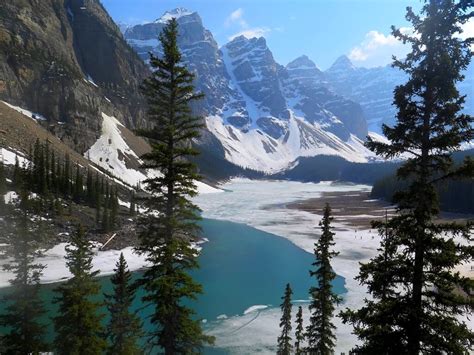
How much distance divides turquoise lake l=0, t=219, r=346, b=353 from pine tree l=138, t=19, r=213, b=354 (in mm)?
23655

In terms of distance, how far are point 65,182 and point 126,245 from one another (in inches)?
1314

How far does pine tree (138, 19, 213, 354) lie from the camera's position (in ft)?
51.3

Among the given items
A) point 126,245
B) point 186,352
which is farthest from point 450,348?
point 126,245

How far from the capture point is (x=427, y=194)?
11.2 meters

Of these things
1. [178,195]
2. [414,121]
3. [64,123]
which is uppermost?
[64,123]

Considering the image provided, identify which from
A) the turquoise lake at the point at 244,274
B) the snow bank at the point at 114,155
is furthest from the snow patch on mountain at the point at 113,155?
the turquoise lake at the point at 244,274

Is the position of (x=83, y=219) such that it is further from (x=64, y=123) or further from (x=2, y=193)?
(x=64, y=123)

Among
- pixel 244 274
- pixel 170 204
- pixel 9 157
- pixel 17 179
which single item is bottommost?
pixel 244 274

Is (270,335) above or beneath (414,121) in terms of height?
beneath

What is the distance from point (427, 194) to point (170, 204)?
9.75 meters

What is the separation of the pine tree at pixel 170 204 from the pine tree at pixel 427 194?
7216 millimetres

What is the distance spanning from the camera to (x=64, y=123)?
171500 mm

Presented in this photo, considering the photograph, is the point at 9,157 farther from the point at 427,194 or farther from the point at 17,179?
the point at 427,194

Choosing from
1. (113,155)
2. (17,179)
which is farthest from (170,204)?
(113,155)
